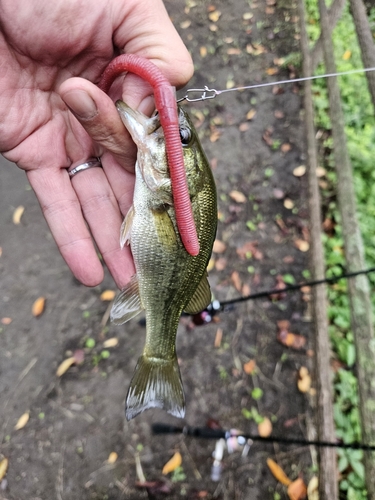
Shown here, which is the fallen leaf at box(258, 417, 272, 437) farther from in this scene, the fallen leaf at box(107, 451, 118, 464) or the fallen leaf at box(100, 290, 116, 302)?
the fallen leaf at box(100, 290, 116, 302)

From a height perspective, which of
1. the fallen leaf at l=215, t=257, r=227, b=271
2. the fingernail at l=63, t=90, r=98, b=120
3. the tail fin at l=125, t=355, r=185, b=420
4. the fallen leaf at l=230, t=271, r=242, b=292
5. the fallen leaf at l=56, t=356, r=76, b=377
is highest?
the fingernail at l=63, t=90, r=98, b=120

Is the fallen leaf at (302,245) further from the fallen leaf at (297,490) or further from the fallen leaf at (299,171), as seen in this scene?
the fallen leaf at (297,490)

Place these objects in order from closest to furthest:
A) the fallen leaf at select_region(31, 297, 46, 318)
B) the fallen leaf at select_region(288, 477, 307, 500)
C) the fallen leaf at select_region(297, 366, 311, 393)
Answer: the fallen leaf at select_region(288, 477, 307, 500) < the fallen leaf at select_region(297, 366, 311, 393) < the fallen leaf at select_region(31, 297, 46, 318)

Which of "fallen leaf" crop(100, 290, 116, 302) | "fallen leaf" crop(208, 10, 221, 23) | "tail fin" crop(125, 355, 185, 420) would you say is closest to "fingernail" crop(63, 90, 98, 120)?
"tail fin" crop(125, 355, 185, 420)

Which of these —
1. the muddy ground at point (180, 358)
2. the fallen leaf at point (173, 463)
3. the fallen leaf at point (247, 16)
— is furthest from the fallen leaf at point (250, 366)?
the fallen leaf at point (247, 16)

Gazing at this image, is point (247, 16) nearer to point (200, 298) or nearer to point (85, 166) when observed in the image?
point (85, 166)

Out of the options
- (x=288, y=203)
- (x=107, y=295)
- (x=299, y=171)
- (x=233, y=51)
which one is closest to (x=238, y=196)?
(x=288, y=203)
